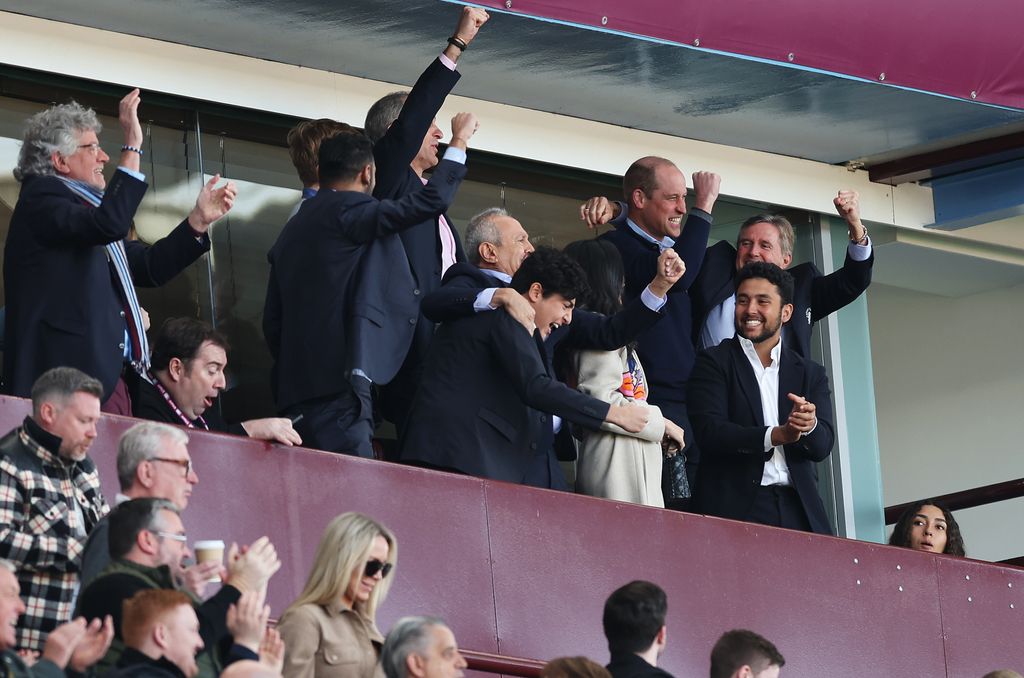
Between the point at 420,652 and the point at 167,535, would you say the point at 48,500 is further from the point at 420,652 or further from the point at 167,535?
the point at 420,652

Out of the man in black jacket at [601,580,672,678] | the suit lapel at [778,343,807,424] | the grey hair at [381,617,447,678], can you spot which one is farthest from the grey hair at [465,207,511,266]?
the grey hair at [381,617,447,678]

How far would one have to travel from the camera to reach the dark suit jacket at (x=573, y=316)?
737 centimetres

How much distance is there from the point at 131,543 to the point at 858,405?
23.2 feet

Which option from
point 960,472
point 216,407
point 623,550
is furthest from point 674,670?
point 960,472

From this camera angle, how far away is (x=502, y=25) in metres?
→ 9.45

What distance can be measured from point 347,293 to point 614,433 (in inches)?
42.8

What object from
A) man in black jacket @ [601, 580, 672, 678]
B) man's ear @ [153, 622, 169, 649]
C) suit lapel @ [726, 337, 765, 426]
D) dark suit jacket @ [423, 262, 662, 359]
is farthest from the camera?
suit lapel @ [726, 337, 765, 426]

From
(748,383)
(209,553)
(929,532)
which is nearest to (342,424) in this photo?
(748,383)

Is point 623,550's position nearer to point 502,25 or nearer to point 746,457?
point 746,457

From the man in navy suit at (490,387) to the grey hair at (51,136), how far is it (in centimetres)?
143

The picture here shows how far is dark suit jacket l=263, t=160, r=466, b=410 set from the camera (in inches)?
293

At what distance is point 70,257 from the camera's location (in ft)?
22.9

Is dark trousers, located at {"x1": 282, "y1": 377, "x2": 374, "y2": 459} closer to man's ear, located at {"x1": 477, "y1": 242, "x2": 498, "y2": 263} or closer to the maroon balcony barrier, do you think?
the maroon balcony barrier

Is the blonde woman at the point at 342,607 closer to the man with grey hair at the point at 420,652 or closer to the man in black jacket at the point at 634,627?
the man with grey hair at the point at 420,652
